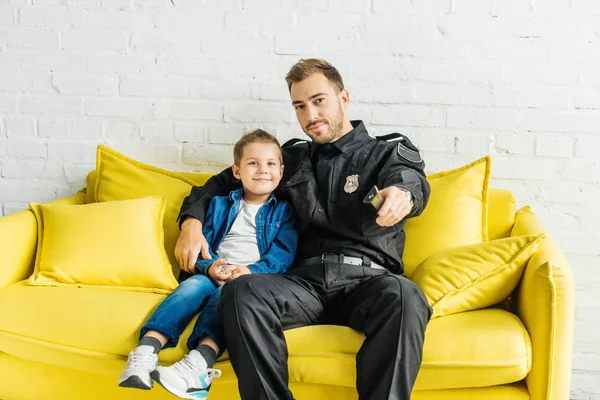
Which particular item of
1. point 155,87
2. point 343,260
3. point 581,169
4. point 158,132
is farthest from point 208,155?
point 581,169

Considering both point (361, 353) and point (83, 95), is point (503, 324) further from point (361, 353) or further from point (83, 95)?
point (83, 95)

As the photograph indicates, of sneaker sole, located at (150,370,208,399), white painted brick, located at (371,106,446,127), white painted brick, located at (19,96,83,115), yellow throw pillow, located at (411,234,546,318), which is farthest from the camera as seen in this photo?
white painted brick, located at (19,96,83,115)

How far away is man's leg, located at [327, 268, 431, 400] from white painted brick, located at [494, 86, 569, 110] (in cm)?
103

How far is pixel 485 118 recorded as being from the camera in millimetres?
2383

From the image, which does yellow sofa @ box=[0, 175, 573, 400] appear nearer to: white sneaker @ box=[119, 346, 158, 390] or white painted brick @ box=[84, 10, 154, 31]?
white sneaker @ box=[119, 346, 158, 390]

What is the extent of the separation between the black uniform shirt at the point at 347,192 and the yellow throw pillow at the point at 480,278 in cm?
22

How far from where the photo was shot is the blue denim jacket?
2006mm

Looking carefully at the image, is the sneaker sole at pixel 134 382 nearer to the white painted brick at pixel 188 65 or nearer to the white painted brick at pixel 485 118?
the white painted brick at pixel 188 65

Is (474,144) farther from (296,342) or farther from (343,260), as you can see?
(296,342)

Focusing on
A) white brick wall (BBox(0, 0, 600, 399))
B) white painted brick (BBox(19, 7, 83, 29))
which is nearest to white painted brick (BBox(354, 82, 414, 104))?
white brick wall (BBox(0, 0, 600, 399))

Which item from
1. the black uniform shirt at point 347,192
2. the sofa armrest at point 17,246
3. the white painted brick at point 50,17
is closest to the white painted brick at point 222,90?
the black uniform shirt at point 347,192

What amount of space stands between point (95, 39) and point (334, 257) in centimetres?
142

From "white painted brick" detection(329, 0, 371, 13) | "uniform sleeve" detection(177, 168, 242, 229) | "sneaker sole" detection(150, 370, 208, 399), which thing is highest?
"white painted brick" detection(329, 0, 371, 13)

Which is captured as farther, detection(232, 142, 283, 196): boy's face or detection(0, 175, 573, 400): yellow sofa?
→ detection(232, 142, 283, 196): boy's face
